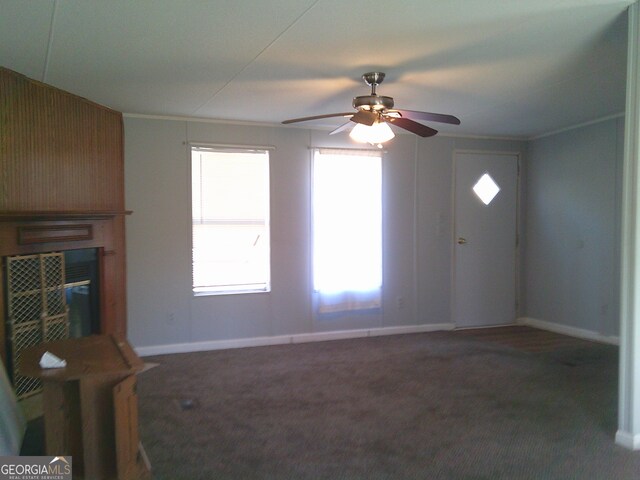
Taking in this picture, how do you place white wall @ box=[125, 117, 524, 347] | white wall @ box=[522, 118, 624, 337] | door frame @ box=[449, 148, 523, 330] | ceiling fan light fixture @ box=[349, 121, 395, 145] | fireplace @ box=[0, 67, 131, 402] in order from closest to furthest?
fireplace @ box=[0, 67, 131, 402]
ceiling fan light fixture @ box=[349, 121, 395, 145]
white wall @ box=[125, 117, 524, 347]
white wall @ box=[522, 118, 624, 337]
door frame @ box=[449, 148, 523, 330]

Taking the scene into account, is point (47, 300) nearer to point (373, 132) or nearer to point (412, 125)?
point (373, 132)

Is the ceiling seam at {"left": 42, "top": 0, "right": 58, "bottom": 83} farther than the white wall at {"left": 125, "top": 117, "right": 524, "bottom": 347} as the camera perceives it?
No

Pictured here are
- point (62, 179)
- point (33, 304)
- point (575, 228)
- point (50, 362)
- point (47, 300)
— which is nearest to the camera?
point (50, 362)

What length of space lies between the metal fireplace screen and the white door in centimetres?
416

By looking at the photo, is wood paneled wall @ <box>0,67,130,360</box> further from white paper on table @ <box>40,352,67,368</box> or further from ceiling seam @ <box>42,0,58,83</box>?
white paper on table @ <box>40,352,67,368</box>

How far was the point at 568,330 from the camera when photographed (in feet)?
17.2

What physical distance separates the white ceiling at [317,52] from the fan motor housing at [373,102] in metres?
0.22

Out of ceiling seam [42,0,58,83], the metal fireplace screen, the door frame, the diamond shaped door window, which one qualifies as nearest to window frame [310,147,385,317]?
the door frame

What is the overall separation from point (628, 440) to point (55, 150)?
4.17m

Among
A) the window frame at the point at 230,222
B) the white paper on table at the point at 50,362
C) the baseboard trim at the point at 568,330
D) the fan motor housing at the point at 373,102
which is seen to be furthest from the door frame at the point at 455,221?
the white paper on table at the point at 50,362

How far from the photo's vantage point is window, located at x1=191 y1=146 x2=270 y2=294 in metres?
4.63

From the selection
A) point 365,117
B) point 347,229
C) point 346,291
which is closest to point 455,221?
point 347,229

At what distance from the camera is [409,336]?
5.19 metres

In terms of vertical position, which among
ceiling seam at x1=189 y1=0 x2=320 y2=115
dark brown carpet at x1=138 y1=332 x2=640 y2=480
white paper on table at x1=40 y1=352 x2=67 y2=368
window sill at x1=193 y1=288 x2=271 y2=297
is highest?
ceiling seam at x1=189 y1=0 x2=320 y2=115
